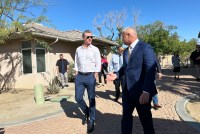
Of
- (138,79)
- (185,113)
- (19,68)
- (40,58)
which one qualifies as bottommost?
(185,113)

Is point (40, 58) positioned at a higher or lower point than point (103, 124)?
higher

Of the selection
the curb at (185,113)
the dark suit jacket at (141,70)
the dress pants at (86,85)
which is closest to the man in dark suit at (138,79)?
the dark suit jacket at (141,70)

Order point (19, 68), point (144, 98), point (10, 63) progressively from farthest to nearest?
point (10, 63) < point (19, 68) < point (144, 98)

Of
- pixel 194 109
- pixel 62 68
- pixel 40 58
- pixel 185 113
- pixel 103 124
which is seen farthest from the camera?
pixel 40 58

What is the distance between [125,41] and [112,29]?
4195cm

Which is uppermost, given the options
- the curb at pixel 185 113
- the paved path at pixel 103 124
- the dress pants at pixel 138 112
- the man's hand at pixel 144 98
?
the man's hand at pixel 144 98

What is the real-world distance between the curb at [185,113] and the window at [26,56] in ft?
28.7

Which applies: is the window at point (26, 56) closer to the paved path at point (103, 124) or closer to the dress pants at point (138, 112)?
the paved path at point (103, 124)

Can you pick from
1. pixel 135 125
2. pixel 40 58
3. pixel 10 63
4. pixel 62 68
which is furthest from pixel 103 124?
pixel 10 63

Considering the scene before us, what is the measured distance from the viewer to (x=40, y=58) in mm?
14453

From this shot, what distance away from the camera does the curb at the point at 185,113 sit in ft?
17.9

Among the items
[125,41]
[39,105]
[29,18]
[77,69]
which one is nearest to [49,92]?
[39,105]

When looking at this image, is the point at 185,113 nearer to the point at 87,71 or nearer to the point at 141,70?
the point at 87,71

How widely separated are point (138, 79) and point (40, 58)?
36.7 feet
